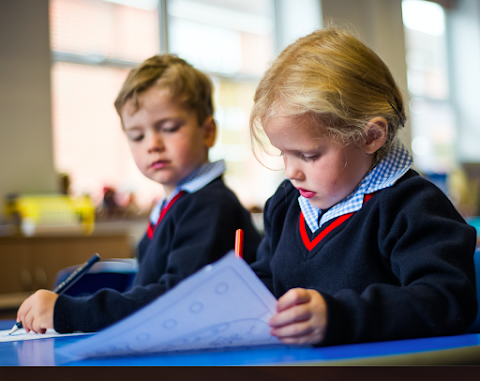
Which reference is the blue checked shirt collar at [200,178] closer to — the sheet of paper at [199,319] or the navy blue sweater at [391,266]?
the navy blue sweater at [391,266]

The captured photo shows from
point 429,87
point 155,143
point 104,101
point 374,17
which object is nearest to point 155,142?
point 155,143

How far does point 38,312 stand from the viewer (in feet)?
2.12

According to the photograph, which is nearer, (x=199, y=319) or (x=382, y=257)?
(x=199, y=319)

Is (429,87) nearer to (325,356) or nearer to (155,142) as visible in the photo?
(155,142)

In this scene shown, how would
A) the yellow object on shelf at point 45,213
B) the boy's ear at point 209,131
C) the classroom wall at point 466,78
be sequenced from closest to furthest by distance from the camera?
the boy's ear at point 209,131 → the yellow object on shelf at point 45,213 → the classroom wall at point 466,78

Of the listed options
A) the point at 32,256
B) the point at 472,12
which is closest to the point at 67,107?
the point at 32,256

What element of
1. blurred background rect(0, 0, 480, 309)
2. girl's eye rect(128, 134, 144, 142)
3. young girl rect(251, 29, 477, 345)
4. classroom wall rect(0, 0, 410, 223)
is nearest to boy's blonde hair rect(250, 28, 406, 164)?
young girl rect(251, 29, 477, 345)

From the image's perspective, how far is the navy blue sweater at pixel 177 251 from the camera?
2.14 ft

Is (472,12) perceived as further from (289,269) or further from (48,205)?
(289,269)

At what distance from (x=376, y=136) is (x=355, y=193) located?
0.09 meters

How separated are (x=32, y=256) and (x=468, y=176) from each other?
462 cm

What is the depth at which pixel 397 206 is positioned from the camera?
0.61 metres

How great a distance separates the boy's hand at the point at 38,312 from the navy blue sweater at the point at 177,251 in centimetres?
1

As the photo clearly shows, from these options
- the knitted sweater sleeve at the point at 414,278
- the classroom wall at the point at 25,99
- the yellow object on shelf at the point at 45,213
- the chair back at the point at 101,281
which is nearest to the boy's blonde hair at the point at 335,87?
the knitted sweater sleeve at the point at 414,278
